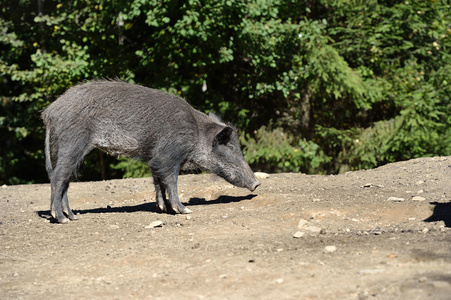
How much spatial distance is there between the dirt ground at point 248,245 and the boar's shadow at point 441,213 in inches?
0.4

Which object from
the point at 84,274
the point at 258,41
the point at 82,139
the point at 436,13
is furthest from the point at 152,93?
the point at 436,13

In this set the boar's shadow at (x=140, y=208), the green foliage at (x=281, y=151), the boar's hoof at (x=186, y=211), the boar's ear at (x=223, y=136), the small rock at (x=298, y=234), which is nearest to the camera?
the small rock at (x=298, y=234)

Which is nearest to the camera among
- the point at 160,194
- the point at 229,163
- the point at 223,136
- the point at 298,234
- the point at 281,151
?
the point at 298,234

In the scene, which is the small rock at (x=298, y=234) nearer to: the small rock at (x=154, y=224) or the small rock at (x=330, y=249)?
the small rock at (x=330, y=249)

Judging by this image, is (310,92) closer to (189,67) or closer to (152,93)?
(189,67)

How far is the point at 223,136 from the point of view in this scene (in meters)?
8.58

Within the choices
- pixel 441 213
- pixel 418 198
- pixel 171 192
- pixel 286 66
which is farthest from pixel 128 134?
pixel 286 66

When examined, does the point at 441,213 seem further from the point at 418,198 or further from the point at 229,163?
the point at 229,163

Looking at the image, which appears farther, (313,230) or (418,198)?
(418,198)

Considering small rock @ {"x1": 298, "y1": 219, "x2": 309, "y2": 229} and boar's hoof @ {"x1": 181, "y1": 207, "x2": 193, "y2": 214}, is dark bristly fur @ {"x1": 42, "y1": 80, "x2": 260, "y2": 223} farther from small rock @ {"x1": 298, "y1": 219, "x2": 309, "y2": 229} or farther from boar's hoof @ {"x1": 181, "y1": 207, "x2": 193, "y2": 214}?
small rock @ {"x1": 298, "y1": 219, "x2": 309, "y2": 229}

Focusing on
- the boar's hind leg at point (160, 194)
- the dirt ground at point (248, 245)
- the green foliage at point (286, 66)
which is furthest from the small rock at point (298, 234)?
the green foliage at point (286, 66)

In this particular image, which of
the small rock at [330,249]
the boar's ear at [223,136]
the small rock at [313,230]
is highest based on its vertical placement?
the boar's ear at [223,136]

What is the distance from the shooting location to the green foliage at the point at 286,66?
13414mm

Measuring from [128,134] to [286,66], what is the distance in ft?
24.2
